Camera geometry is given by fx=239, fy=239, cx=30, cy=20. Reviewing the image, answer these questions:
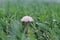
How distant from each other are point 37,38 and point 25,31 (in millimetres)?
179

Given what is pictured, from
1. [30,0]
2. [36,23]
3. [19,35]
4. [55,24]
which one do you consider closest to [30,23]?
[36,23]

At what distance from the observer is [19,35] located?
1750mm

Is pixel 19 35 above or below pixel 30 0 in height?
above

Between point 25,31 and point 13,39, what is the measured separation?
1.00 ft

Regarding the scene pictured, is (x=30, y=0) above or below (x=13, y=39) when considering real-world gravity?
below

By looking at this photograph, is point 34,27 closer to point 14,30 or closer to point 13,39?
point 14,30

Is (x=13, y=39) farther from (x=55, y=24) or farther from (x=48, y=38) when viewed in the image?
(x=55, y=24)

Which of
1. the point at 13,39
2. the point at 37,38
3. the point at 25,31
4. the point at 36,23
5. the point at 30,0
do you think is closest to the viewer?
the point at 13,39

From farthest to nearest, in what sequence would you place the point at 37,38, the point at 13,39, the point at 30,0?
the point at 30,0 < the point at 37,38 < the point at 13,39

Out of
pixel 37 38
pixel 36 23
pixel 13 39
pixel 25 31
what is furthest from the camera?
pixel 36 23

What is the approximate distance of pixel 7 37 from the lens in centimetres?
170

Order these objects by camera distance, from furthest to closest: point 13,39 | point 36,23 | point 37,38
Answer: point 36,23 → point 37,38 → point 13,39

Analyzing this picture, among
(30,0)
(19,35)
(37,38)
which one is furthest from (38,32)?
(30,0)

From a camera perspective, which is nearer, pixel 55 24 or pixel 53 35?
pixel 53 35
